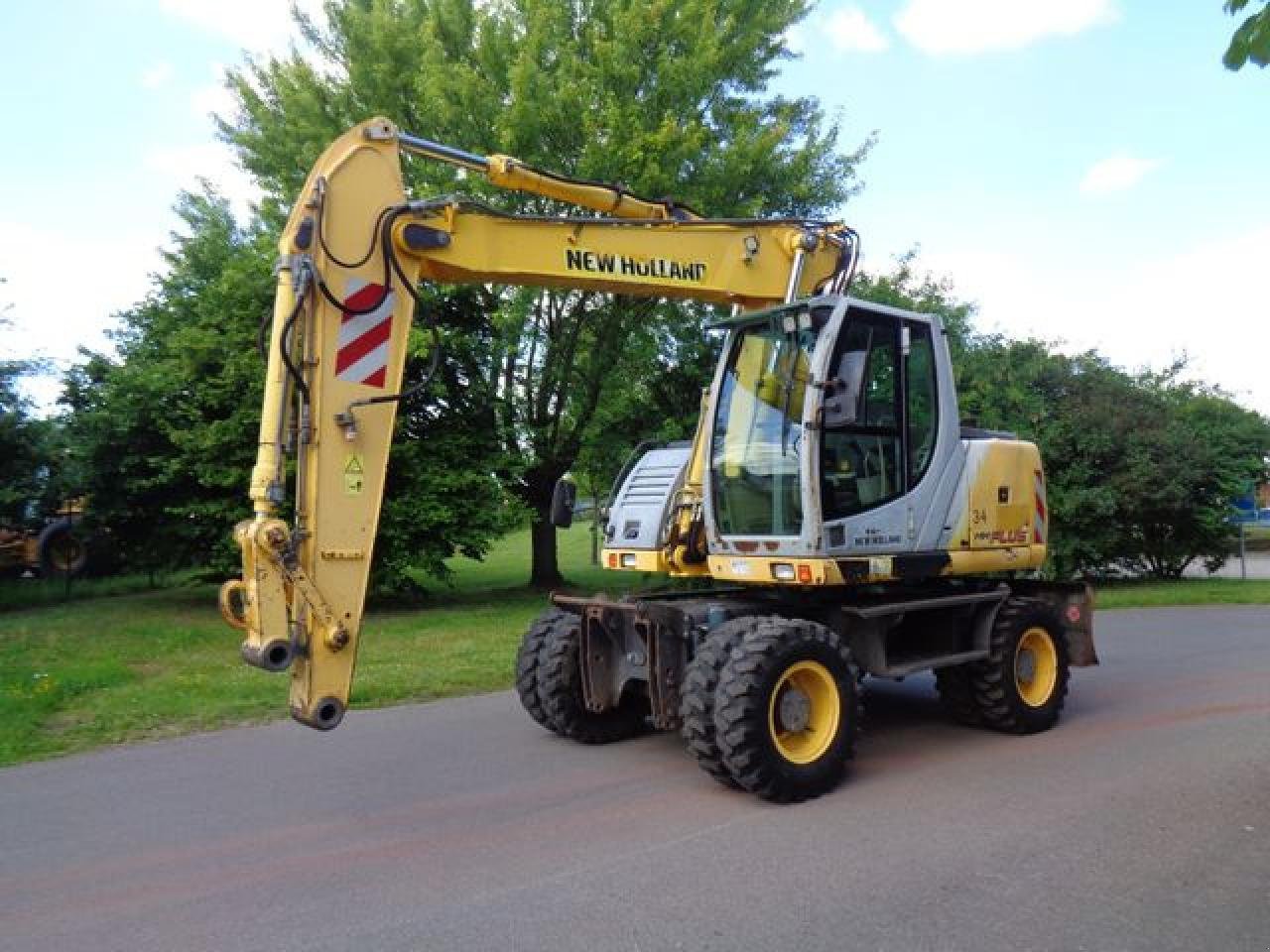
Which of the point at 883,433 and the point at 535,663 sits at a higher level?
the point at 883,433

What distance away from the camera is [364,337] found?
550cm

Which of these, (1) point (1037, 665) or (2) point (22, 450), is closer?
(1) point (1037, 665)

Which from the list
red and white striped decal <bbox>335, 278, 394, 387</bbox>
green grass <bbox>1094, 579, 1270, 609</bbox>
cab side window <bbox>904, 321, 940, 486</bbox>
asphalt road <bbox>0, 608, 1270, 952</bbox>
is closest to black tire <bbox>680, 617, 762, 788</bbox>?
asphalt road <bbox>0, 608, 1270, 952</bbox>

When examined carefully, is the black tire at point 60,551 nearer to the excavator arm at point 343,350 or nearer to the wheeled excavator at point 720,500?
the wheeled excavator at point 720,500

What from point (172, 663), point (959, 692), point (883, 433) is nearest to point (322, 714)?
point (883, 433)

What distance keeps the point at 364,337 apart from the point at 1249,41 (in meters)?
4.33

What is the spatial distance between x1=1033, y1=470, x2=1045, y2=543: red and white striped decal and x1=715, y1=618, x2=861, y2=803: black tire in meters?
2.54

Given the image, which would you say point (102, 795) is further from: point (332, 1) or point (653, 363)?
point (332, 1)

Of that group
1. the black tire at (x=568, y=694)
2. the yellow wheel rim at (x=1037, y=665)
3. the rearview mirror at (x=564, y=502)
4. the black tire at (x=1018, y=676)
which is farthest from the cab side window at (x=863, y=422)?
the black tire at (x=568, y=694)

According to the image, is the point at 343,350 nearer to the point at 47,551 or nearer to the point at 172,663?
the point at 172,663

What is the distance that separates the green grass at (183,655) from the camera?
7.96 metres

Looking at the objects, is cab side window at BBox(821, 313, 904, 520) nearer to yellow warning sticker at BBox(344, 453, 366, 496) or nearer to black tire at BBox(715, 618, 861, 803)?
black tire at BBox(715, 618, 861, 803)

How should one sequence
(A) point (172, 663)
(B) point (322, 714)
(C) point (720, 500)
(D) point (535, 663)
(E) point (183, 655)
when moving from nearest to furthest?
(B) point (322, 714) → (C) point (720, 500) → (D) point (535, 663) → (A) point (172, 663) → (E) point (183, 655)

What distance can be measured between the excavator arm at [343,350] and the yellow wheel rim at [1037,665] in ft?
13.0
